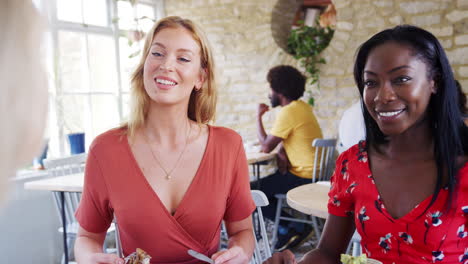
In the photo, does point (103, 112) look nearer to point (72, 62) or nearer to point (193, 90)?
point (72, 62)

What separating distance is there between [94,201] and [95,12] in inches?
147

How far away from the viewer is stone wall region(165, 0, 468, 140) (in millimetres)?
4040

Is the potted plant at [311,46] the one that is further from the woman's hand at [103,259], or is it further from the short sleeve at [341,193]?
the woman's hand at [103,259]

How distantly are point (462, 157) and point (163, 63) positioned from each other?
997 millimetres

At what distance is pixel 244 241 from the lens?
1581mm

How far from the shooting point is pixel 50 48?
0.43 metres

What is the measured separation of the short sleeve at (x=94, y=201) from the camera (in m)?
1.52

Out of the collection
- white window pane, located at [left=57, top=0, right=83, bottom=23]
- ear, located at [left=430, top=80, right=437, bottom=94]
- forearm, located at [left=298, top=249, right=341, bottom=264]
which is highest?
white window pane, located at [left=57, top=0, right=83, bottom=23]

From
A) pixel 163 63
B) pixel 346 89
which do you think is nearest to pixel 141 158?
pixel 163 63

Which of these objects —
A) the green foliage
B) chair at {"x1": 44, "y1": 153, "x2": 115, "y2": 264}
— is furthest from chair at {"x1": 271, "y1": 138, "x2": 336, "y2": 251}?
chair at {"x1": 44, "y1": 153, "x2": 115, "y2": 264}

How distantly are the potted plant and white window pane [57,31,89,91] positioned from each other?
2186 mm

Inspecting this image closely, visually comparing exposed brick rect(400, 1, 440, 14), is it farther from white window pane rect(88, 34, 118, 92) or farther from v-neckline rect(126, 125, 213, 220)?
v-neckline rect(126, 125, 213, 220)

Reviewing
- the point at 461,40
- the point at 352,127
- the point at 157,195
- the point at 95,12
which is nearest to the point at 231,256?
the point at 157,195

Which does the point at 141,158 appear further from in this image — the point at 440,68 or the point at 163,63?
the point at 440,68
